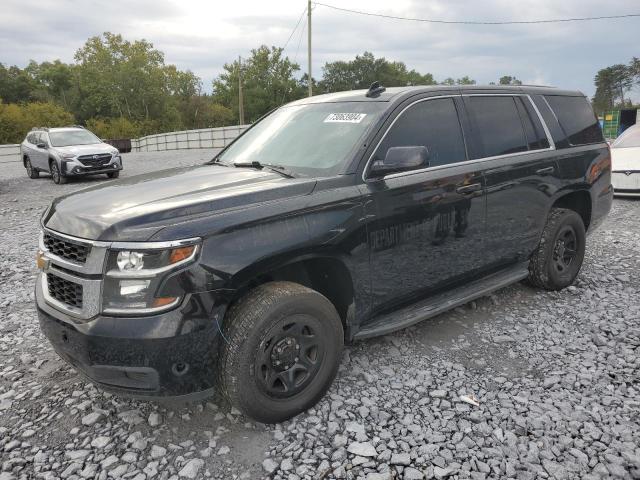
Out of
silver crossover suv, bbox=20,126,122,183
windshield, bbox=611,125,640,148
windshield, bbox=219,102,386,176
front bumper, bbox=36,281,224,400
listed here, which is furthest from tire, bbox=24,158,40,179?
windshield, bbox=611,125,640,148

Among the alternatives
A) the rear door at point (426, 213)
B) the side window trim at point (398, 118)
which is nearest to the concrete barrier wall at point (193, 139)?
the side window trim at point (398, 118)

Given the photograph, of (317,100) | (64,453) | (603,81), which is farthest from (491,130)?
(603,81)

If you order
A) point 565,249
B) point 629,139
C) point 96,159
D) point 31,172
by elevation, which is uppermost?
point 629,139

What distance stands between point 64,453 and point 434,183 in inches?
109

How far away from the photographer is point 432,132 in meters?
3.71

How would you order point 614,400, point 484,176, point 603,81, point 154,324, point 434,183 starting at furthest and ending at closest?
point 603,81 → point 484,176 → point 434,183 → point 614,400 → point 154,324

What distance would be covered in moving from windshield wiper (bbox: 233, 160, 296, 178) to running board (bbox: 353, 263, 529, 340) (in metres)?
1.12

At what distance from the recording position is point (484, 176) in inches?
153

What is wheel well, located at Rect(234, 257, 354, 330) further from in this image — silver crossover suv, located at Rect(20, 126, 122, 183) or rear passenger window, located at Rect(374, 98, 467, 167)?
silver crossover suv, located at Rect(20, 126, 122, 183)

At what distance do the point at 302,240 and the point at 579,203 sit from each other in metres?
3.51

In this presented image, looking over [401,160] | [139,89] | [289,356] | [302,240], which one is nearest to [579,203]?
[401,160]

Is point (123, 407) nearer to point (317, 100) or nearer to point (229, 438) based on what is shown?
point (229, 438)

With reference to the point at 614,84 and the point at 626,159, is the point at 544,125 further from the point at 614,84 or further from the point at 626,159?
the point at 614,84

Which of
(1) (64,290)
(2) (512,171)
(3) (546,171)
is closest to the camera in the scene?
(1) (64,290)
